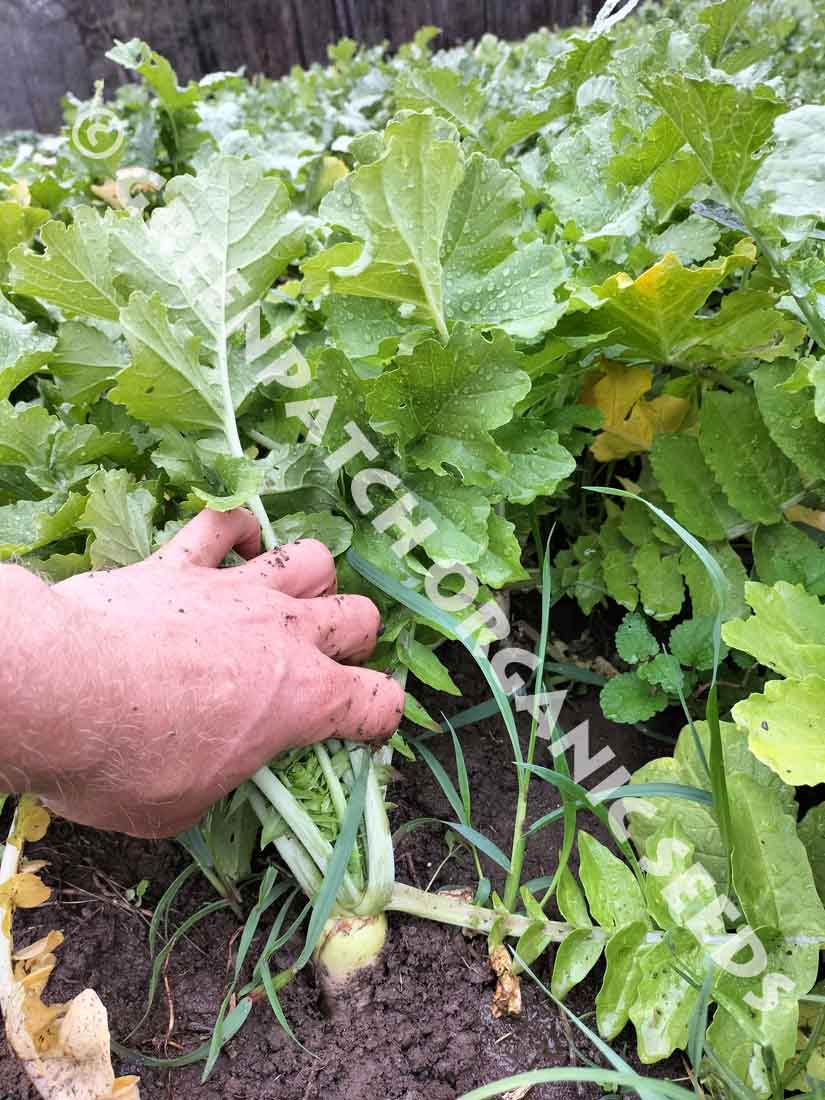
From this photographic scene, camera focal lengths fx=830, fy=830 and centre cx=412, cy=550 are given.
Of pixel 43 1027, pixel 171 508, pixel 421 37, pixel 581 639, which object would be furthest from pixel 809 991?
pixel 421 37

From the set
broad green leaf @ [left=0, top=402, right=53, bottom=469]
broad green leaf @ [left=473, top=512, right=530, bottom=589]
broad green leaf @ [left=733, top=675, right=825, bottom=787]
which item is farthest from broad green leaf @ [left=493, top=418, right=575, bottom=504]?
broad green leaf @ [left=0, top=402, right=53, bottom=469]

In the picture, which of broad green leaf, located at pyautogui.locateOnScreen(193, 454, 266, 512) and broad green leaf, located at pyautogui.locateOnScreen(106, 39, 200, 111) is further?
broad green leaf, located at pyautogui.locateOnScreen(106, 39, 200, 111)

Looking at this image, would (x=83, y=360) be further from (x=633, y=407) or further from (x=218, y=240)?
(x=633, y=407)

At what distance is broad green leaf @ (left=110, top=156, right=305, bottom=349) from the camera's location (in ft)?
4.03

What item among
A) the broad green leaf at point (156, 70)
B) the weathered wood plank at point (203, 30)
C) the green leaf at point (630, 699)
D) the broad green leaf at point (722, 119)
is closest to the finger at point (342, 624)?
the green leaf at point (630, 699)

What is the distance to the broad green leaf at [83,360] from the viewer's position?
126 cm

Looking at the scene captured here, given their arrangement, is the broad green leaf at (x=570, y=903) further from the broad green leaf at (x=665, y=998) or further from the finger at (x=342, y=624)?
the finger at (x=342, y=624)

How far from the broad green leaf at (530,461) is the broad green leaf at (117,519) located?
0.48 metres

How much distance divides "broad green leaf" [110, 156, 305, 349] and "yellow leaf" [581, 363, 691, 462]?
0.55 m

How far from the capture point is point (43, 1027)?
2.82 ft

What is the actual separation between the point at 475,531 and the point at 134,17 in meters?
5.09

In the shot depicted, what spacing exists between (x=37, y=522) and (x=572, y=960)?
87 cm

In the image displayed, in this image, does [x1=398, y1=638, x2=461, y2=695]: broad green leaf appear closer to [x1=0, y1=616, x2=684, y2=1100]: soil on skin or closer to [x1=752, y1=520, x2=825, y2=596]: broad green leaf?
[x1=0, y1=616, x2=684, y2=1100]: soil on skin

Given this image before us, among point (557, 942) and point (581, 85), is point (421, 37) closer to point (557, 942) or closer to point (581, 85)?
point (581, 85)
